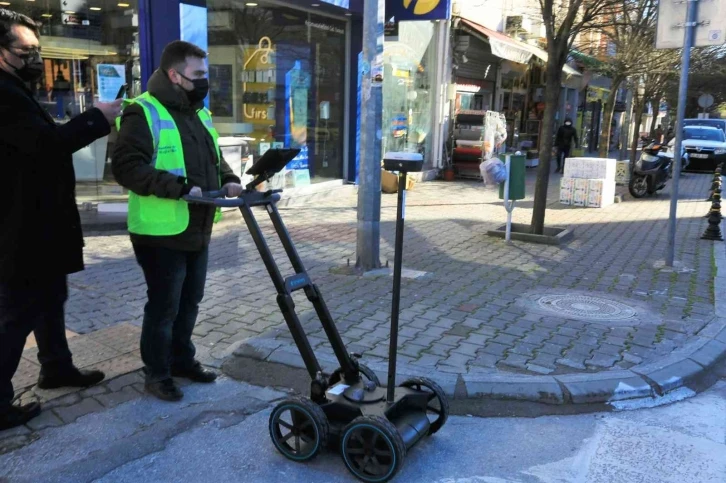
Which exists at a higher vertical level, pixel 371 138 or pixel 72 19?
pixel 72 19

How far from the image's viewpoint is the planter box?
8398mm

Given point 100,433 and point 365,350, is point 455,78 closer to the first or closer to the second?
point 365,350

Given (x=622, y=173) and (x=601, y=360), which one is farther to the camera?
(x=622, y=173)

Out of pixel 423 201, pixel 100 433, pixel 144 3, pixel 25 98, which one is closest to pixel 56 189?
pixel 25 98

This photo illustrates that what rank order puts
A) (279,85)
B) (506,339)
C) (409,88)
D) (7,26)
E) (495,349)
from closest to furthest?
(7,26) < (495,349) < (506,339) < (279,85) < (409,88)

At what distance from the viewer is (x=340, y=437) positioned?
3.12 meters

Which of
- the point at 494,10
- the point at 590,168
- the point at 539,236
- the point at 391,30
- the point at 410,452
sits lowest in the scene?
the point at 410,452

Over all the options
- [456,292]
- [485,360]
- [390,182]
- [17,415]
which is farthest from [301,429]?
[390,182]

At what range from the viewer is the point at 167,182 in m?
→ 3.26

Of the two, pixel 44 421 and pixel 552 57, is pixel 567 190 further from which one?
pixel 44 421

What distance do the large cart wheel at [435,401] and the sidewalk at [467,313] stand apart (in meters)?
0.54

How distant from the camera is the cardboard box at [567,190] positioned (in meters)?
12.1

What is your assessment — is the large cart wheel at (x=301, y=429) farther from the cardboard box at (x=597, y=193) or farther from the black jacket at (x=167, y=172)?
the cardboard box at (x=597, y=193)

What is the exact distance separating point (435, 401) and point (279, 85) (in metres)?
8.91
